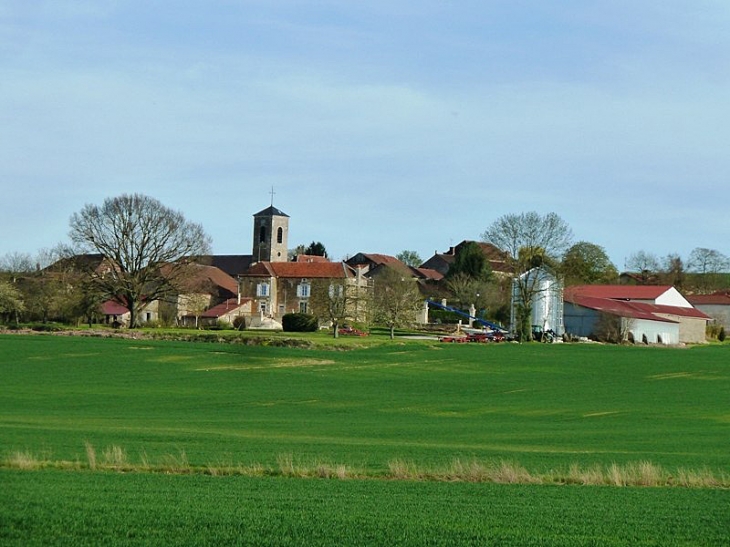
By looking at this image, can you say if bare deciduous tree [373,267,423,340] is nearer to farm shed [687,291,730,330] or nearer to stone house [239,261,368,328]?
stone house [239,261,368,328]

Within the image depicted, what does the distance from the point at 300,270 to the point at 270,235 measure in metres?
23.7

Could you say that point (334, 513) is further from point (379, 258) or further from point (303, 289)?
point (379, 258)

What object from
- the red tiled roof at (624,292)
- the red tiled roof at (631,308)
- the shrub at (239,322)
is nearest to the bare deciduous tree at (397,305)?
the shrub at (239,322)

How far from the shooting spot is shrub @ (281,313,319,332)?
96.5 m

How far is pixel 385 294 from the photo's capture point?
97.3 metres

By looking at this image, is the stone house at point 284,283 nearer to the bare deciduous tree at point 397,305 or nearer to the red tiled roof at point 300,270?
the red tiled roof at point 300,270

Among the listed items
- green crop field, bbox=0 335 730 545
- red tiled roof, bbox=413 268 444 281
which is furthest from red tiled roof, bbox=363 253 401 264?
green crop field, bbox=0 335 730 545

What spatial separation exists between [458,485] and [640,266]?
553ft

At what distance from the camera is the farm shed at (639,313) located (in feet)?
315

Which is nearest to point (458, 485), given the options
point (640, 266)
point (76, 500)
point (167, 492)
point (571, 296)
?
point (167, 492)

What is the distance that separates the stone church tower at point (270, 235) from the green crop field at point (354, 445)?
72.1 m

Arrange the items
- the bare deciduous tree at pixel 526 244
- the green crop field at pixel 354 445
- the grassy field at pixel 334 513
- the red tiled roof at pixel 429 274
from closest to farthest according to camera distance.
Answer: the grassy field at pixel 334 513
the green crop field at pixel 354 445
the bare deciduous tree at pixel 526 244
the red tiled roof at pixel 429 274

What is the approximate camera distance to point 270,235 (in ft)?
460

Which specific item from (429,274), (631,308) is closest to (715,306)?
(631,308)
